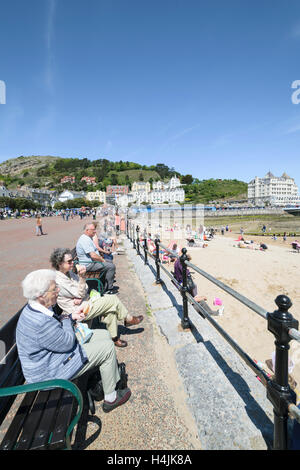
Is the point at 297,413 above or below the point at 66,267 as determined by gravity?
below

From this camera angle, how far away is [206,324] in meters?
3.23

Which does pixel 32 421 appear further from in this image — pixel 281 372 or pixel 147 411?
pixel 281 372

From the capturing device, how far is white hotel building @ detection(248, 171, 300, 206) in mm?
109381

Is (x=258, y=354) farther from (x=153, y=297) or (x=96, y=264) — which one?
(x=96, y=264)

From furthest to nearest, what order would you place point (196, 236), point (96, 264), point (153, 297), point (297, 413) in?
point (196, 236) → point (96, 264) → point (153, 297) → point (297, 413)

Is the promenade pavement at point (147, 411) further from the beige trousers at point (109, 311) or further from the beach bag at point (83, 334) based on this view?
the beach bag at point (83, 334)

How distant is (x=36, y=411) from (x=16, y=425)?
0.13 metres

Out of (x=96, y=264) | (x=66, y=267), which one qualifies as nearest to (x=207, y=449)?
(x=66, y=267)

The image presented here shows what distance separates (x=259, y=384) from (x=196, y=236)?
667 inches

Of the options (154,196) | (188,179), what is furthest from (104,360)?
(188,179)

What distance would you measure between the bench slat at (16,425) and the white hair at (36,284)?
0.77 metres

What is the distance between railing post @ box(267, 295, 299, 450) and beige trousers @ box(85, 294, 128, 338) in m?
1.95

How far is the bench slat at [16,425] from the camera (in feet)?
4.52

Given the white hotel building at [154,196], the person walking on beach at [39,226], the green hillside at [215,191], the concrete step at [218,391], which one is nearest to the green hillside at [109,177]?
the green hillside at [215,191]
